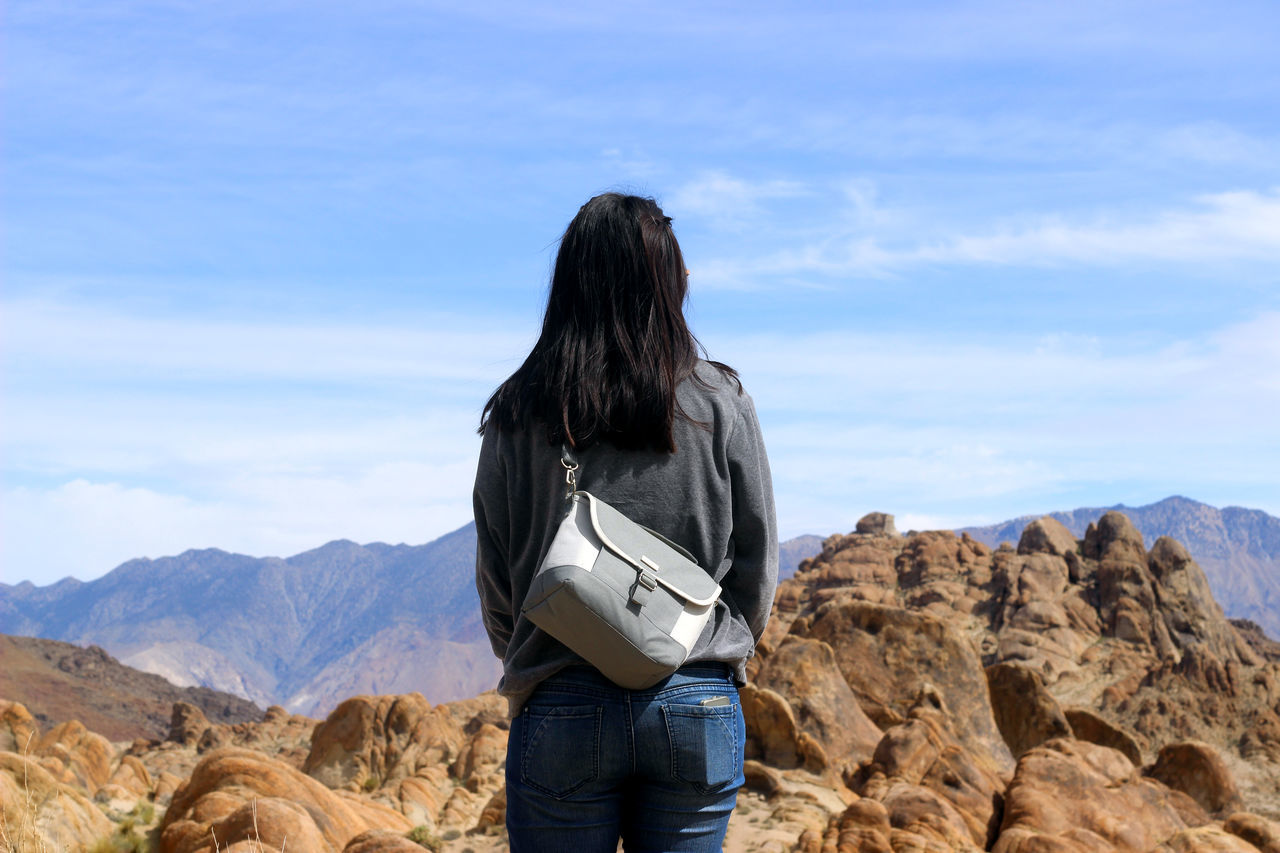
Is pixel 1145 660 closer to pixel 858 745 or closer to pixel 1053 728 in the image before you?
pixel 1053 728

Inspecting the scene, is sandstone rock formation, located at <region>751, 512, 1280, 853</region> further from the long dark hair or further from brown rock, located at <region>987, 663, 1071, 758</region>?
the long dark hair

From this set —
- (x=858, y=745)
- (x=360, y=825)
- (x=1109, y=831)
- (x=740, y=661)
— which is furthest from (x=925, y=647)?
(x=740, y=661)

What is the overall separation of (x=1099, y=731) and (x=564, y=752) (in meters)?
24.0

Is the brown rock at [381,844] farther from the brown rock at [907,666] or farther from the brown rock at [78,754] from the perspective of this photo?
the brown rock at [907,666]

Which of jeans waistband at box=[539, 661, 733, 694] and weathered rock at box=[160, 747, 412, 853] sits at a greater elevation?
jeans waistband at box=[539, 661, 733, 694]

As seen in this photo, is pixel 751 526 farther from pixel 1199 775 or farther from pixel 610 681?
pixel 1199 775

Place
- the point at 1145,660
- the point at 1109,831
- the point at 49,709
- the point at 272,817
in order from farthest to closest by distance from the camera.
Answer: the point at 49,709 < the point at 1145,660 < the point at 1109,831 < the point at 272,817

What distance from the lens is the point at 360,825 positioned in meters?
8.92

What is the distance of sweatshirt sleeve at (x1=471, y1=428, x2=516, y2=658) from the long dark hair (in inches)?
4.6

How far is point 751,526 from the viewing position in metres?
2.97

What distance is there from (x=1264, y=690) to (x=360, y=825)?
32942 millimetres

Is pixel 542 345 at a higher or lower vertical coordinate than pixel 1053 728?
higher

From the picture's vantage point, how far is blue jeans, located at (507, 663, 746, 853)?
2.70 m

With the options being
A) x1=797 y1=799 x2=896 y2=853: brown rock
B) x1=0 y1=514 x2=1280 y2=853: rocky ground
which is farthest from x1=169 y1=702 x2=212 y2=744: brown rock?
x1=797 y1=799 x2=896 y2=853: brown rock
